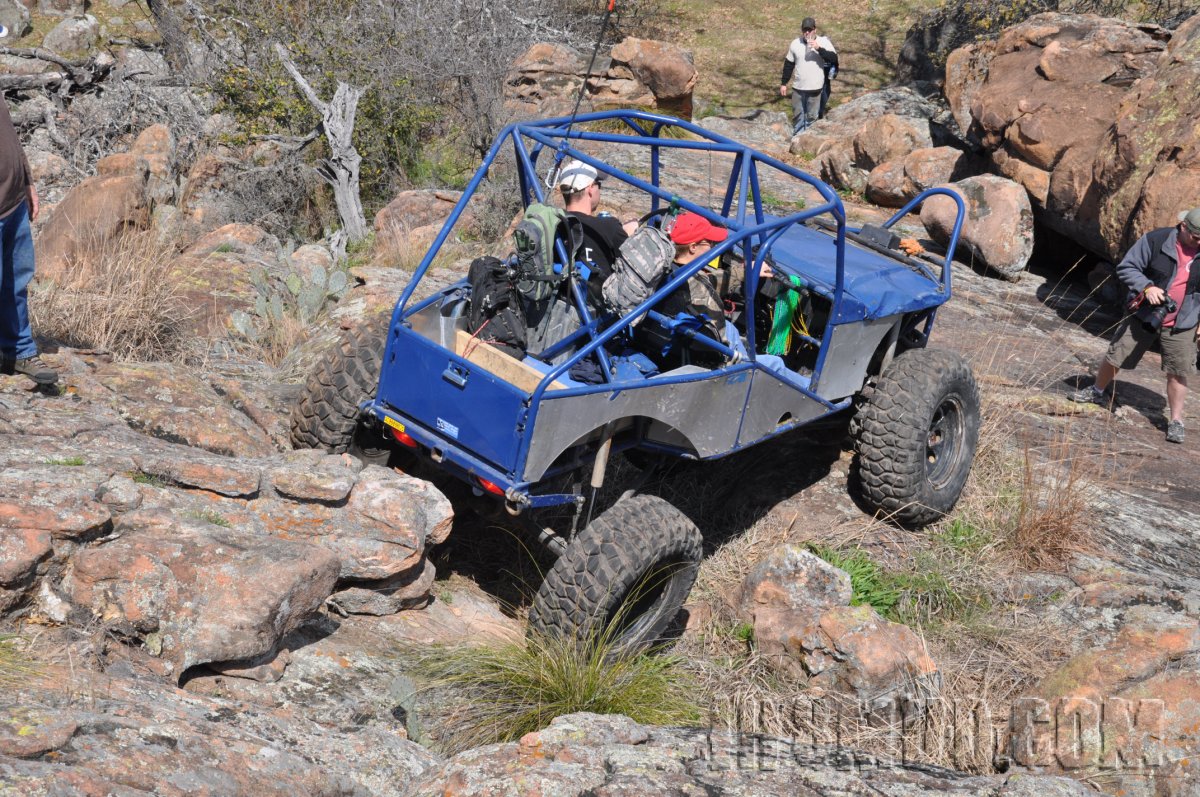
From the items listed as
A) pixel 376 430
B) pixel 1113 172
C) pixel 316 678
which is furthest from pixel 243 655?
pixel 1113 172

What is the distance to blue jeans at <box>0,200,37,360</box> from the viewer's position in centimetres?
454

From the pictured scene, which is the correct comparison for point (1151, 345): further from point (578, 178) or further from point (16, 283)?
point (16, 283)

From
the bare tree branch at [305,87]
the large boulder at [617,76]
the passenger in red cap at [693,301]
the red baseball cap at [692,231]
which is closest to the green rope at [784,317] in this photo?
the passenger in red cap at [693,301]

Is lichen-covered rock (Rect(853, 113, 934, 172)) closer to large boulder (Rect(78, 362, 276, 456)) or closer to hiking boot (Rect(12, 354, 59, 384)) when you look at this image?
large boulder (Rect(78, 362, 276, 456))

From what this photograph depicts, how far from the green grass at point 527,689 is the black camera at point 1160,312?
4.38 metres

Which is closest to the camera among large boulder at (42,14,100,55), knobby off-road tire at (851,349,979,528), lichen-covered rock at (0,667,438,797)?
lichen-covered rock at (0,667,438,797)

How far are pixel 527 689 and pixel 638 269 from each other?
5.38ft

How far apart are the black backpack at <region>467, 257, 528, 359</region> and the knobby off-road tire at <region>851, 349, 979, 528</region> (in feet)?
6.29

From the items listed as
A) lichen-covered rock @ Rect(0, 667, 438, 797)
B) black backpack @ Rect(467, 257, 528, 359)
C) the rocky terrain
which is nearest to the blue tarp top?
the rocky terrain

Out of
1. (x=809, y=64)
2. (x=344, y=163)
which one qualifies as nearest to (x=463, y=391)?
(x=344, y=163)

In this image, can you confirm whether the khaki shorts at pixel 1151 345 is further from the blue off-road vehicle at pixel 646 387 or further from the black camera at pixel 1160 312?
the blue off-road vehicle at pixel 646 387

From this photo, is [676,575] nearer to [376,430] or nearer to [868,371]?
[376,430]

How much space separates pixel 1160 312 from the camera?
6594 millimetres

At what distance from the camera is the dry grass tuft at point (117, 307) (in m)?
5.79
